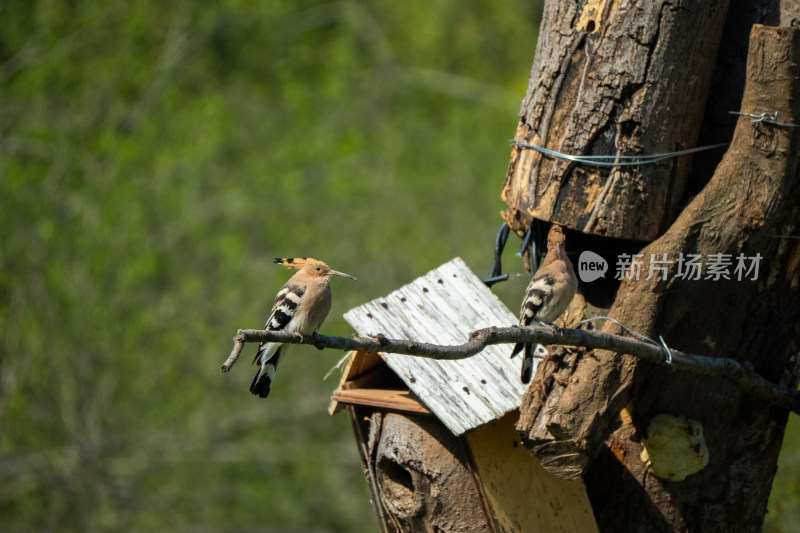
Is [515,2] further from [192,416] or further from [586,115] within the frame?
[586,115]

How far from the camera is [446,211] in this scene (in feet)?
44.7

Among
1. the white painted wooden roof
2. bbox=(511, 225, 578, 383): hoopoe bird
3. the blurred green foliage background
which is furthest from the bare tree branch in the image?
the blurred green foliage background

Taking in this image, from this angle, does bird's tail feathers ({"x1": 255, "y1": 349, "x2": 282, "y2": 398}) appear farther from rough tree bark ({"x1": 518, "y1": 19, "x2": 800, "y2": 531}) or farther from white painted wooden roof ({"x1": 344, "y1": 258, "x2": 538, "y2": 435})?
rough tree bark ({"x1": 518, "y1": 19, "x2": 800, "y2": 531})

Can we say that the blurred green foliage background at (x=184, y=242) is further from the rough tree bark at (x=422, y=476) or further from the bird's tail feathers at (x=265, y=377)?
the bird's tail feathers at (x=265, y=377)

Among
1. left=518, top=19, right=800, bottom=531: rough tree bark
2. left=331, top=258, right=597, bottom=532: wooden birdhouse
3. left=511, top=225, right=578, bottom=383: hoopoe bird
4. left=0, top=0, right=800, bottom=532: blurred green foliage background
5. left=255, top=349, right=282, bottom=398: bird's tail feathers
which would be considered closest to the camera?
left=518, top=19, right=800, bottom=531: rough tree bark

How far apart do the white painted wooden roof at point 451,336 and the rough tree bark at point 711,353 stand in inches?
15.6

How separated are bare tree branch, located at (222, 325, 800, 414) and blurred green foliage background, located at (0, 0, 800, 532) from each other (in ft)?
18.4

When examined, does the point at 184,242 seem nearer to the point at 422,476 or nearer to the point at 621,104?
the point at 422,476

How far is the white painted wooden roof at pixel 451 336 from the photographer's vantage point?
14.3 feet

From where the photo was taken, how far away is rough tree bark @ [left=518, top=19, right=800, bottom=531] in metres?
3.97

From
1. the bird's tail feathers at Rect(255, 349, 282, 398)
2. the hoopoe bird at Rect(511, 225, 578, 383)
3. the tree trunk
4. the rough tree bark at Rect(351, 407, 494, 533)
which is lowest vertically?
the rough tree bark at Rect(351, 407, 494, 533)

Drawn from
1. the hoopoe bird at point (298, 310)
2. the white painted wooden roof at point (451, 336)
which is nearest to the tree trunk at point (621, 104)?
the white painted wooden roof at point (451, 336)

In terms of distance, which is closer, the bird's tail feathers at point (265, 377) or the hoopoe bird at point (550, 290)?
the bird's tail feathers at point (265, 377)

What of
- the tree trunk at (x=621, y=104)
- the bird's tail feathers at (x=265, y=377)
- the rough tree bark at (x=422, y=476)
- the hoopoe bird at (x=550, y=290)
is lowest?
the rough tree bark at (x=422, y=476)
